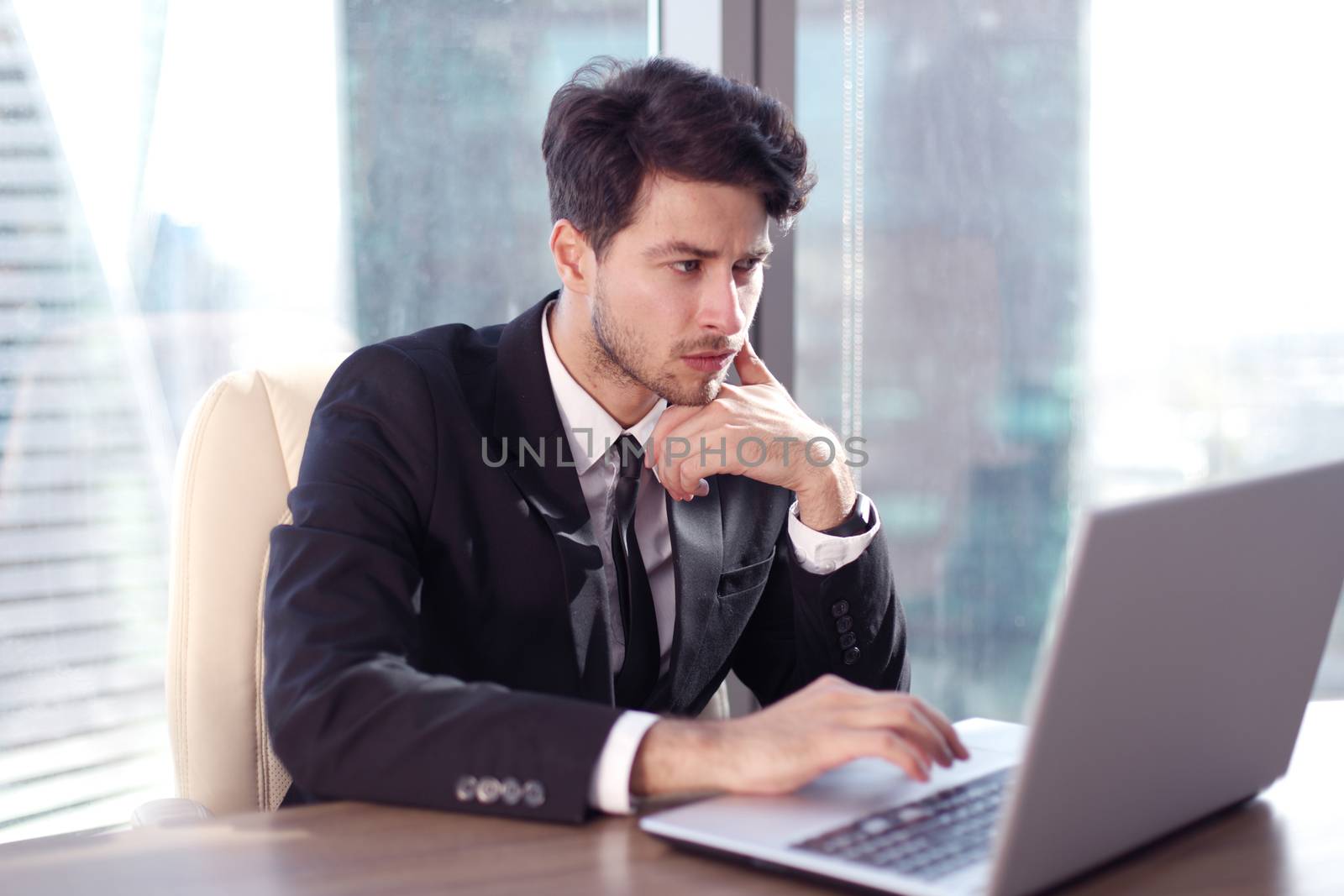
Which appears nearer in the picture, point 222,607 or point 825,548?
point 222,607

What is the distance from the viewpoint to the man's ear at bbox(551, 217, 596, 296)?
68.5 inches

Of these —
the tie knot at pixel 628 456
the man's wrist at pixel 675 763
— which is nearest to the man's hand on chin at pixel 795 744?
the man's wrist at pixel 675 763

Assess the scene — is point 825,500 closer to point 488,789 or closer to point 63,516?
point 488,789

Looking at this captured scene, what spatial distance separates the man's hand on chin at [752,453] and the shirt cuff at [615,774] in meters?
0.64

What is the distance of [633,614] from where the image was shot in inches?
60.8

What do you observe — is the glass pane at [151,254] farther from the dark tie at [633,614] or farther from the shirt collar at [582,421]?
the dark tie at [633,614]

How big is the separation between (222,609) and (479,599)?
0.28m

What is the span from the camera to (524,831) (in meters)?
0.89

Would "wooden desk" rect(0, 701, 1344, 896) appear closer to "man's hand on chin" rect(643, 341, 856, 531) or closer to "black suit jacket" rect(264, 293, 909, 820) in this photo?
"black suit jacket" rect(264, 293, 909, 820)

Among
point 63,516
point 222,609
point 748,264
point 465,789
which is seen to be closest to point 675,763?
point 465,789

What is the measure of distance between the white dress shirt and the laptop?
2.16 ft

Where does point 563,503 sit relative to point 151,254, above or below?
below

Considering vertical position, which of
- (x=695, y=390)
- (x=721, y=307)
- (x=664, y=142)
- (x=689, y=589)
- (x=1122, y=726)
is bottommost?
(x=689, y=589)

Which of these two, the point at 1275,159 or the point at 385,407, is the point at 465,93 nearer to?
the point at 385,407
